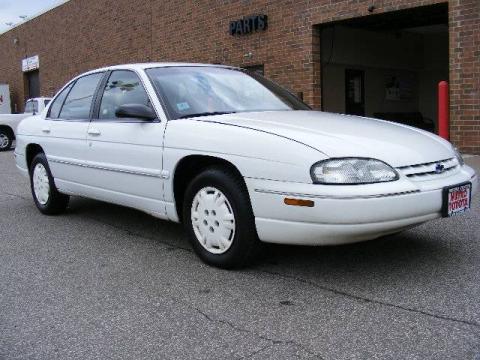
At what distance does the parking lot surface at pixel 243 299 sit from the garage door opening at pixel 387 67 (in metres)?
9.90

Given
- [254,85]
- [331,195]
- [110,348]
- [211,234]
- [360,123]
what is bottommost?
[110,348]

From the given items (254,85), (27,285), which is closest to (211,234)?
(27,285)

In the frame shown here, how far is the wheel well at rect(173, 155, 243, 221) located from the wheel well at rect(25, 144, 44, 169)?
2.76 meters

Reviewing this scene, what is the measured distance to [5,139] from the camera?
17984 millimetres

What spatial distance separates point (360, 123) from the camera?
4422 mm

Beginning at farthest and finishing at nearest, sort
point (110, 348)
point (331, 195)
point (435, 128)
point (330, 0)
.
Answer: point (435, 128), point (330, 0), point (331, 195), point (110, 348)

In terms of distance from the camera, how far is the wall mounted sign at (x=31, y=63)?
2616 centimetres

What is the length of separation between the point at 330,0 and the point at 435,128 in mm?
7283

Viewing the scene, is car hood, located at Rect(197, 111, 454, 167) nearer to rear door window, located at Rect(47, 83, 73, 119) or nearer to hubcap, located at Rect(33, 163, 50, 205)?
rear door window, located at Rect(47, 83, 73, 119)

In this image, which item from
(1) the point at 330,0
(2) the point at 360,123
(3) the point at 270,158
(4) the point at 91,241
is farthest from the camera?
(1) the point at 330,0

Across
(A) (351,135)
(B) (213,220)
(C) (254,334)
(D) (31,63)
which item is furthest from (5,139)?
(C) (254,334)

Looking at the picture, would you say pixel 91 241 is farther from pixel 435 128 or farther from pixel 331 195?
pixel 435 128

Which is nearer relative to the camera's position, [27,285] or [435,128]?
[27,285]

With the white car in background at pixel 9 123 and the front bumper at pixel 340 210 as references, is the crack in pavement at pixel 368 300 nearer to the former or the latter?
the front bumper at pixel 340 210
